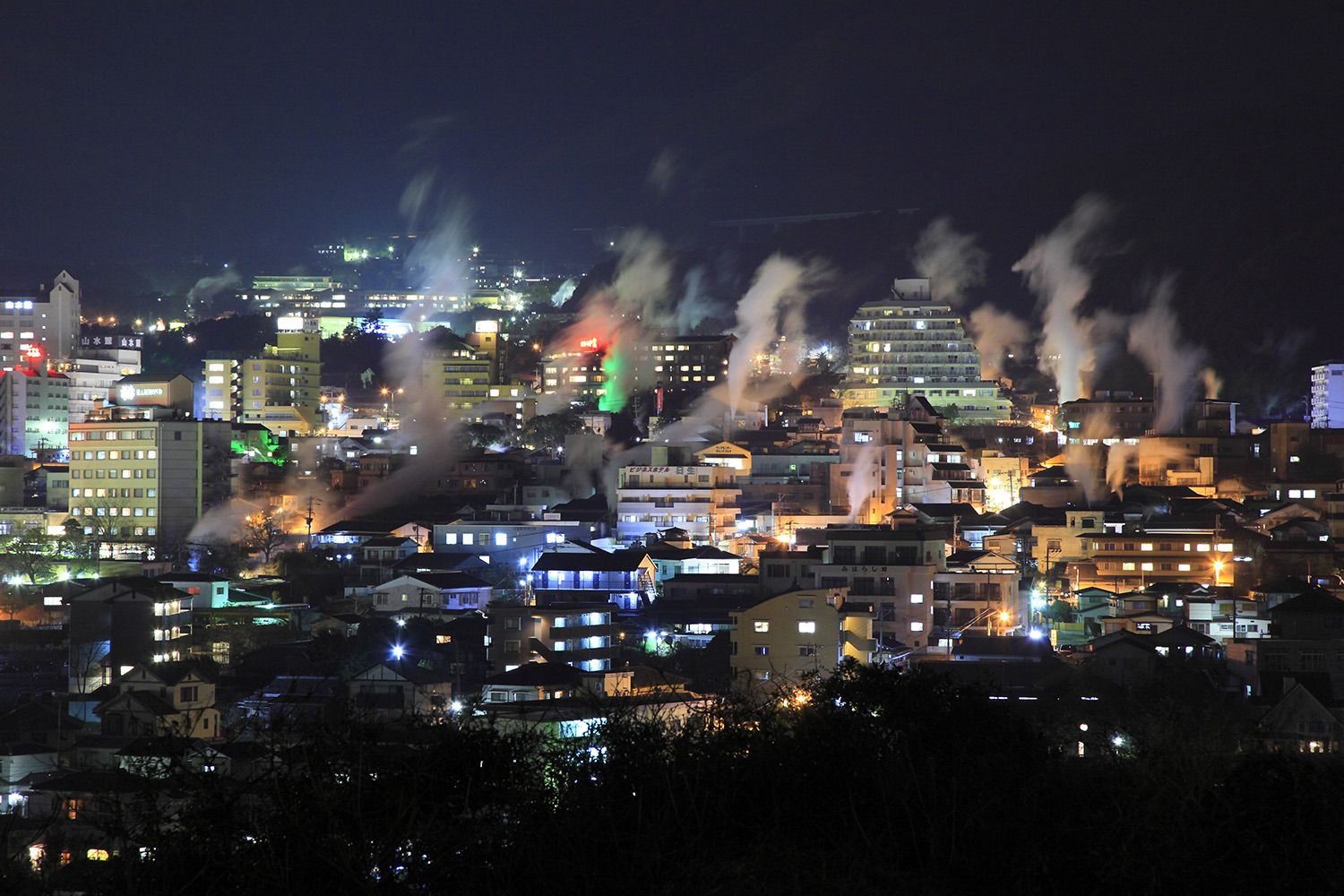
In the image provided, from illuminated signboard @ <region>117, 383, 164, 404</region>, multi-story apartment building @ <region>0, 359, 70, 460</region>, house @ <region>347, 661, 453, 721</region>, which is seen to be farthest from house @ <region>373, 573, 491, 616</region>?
multi-story apartment building @ <region>0, 359, 70, 460</region>

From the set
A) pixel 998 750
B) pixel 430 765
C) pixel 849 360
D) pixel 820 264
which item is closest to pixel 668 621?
pixel 998 750

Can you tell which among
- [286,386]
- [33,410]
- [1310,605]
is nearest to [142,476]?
[33,410]

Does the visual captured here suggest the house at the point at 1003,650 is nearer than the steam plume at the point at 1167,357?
Yes

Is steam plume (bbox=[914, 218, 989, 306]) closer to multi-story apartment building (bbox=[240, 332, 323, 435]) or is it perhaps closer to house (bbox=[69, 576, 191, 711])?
multi-story apartment building (bbox=[240, 332, 323, 435])

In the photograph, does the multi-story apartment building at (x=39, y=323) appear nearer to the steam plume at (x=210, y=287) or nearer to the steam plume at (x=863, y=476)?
the steam plume at (x=210, y=287)

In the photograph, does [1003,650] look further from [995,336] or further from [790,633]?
[995,336]

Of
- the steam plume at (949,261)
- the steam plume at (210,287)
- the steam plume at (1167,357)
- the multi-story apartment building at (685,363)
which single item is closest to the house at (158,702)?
the steam plume at (1167,357)

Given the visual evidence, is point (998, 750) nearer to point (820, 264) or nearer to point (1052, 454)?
point (1052, 454)
